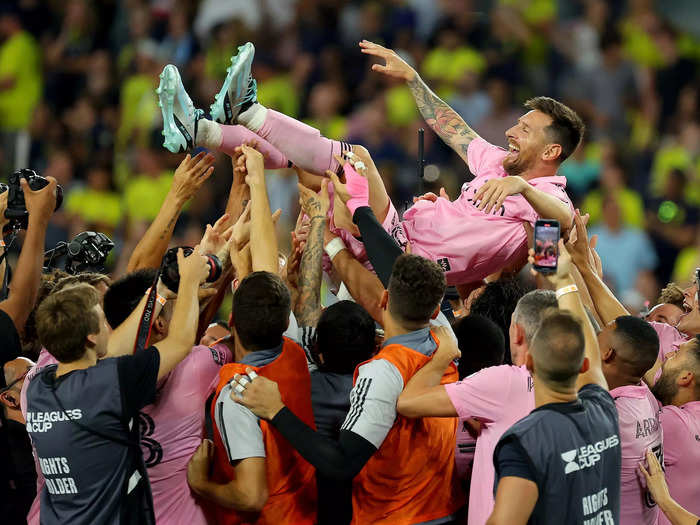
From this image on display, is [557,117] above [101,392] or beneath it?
above

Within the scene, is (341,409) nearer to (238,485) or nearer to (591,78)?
(238,485)

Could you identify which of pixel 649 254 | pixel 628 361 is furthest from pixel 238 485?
pixel 649 254

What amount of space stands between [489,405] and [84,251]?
2.20m

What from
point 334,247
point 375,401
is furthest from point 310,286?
point 375,401

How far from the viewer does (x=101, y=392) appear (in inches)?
139

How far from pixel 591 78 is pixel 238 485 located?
7.57m

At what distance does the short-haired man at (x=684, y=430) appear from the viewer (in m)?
4.18

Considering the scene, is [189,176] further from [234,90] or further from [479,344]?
[479,344]

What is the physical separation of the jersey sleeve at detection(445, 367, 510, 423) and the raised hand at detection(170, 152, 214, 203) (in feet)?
6.33

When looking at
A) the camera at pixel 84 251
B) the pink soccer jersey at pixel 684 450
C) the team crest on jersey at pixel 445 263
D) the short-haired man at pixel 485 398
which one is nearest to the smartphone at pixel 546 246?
the short-haired man at pixel 485 398

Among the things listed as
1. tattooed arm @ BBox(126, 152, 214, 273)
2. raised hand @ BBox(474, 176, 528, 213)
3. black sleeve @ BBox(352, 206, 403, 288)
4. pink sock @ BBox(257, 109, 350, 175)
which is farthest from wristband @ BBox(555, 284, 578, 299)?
tattooed arm @ BBox(126, 152, 214, 273)

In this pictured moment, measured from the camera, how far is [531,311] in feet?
12.0

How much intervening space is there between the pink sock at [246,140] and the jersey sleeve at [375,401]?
1570 mm

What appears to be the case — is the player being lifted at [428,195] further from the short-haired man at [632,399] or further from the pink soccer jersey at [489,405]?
the pink soccer jersey at [489,405]
